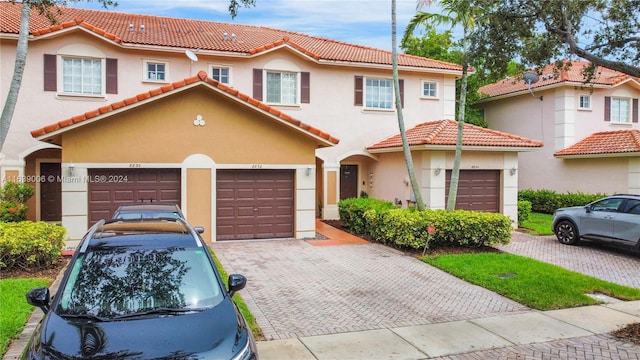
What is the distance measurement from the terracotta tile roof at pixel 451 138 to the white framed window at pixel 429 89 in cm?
243

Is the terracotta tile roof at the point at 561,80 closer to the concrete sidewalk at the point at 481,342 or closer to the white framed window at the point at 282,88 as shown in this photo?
the white framed window at the point at 282,88

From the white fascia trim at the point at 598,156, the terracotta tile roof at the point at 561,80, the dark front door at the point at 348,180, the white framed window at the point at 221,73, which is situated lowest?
the dark front door at the point at 348,180

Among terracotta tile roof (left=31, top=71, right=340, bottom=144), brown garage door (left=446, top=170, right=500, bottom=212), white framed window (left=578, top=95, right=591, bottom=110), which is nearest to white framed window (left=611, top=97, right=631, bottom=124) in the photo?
white framed window (left=578, top=95, right=591, bottom=110)

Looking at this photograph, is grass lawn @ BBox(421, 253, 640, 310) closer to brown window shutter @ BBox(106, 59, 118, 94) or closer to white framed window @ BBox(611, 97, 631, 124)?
brown window shutter @ BBox(106, 59, 118, 94)

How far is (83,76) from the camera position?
16.2 m

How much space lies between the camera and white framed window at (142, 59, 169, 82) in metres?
16.9

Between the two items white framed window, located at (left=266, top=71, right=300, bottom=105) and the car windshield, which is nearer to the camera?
the car windshield

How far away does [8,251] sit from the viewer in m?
9.53

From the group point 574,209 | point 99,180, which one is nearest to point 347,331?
point 99,180

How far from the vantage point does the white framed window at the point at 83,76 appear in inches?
631

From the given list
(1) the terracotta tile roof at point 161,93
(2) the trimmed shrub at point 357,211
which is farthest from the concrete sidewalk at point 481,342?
(1) the terracotta tile roof at point 161,93

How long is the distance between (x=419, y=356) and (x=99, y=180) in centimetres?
1088

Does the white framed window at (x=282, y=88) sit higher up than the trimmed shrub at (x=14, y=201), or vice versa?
the white framed window at (x=282, y=88)

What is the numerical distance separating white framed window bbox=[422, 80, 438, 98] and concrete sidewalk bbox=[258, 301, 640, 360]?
46.6ft
